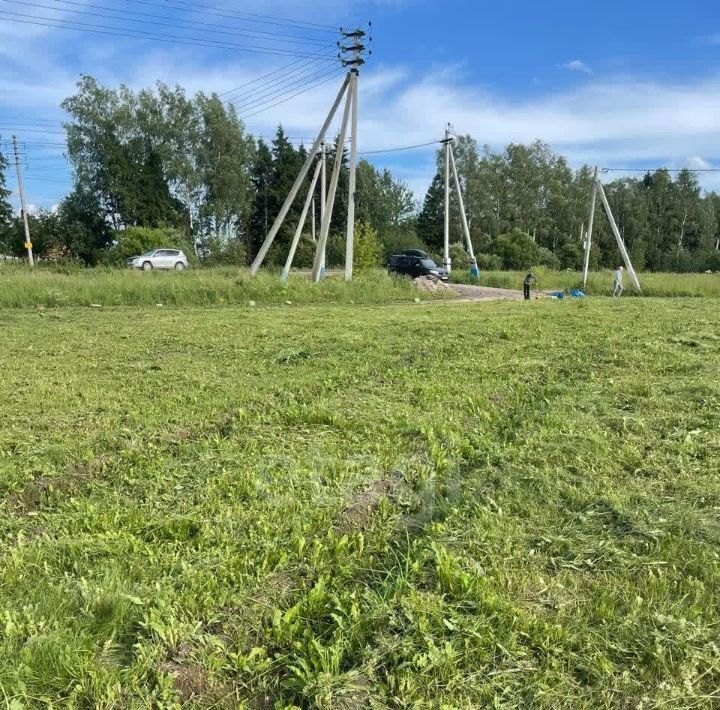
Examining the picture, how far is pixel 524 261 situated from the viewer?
48.1m

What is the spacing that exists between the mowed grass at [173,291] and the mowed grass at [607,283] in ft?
40.4

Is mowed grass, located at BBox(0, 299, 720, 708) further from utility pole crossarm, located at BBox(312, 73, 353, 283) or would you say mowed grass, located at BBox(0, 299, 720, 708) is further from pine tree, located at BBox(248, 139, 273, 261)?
pine tree, located at BBox(248, 139, 273, 261)

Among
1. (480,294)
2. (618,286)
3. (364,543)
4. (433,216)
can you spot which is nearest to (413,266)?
(480,294)

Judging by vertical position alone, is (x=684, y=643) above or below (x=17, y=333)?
below

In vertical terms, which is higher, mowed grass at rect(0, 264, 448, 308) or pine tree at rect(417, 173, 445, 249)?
pine tree at rect(417, 173, 445, 249)

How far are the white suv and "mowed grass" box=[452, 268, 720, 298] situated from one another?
639 inches

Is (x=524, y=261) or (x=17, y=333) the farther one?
(x=524, y=261)

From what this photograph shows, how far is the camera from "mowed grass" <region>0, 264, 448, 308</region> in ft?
51.4

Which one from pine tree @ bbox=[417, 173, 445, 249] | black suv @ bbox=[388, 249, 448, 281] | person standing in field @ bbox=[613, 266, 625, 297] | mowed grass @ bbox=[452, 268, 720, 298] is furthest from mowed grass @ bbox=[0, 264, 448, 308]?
pine tree @ bbox=[417, 173, 445, 249]

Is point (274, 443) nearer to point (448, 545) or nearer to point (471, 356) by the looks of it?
point (448, 545)

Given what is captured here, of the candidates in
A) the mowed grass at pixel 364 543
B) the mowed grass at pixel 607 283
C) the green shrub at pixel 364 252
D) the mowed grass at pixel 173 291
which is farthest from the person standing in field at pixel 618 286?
the mowed grass at pixel 364 543

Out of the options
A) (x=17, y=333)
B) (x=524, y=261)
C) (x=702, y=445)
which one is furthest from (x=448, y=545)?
(x=524, y=261)

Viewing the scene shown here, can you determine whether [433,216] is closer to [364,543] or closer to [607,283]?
[607,283]

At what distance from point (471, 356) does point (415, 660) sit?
17.7ft
